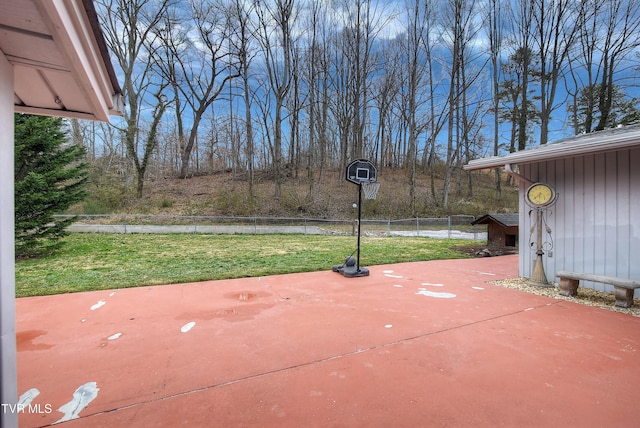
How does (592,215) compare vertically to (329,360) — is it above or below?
above

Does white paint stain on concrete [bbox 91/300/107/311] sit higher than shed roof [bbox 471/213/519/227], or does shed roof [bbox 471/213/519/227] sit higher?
shed roof [bbox 471/213/519/227]

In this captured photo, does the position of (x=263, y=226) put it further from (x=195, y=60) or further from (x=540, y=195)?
(x=195, y=60)

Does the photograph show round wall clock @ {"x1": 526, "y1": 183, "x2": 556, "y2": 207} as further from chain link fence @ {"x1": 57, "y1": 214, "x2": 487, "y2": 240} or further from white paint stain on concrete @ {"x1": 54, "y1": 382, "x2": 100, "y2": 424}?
chain link fence @ {"x1": 57, "y1": 214, "x2": 487, "y2": 240}

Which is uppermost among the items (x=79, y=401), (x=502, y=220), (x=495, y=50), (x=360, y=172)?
(x=495, y=50)

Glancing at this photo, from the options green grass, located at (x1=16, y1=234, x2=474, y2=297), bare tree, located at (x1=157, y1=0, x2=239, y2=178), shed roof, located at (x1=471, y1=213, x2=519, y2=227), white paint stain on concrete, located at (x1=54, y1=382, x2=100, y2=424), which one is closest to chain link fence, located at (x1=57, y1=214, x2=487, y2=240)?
green grass, located at (x1=16, y1=234, x2=474, y2=297)

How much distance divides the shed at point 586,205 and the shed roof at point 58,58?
474 centimetres

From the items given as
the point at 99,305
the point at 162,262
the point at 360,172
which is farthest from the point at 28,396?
the point at 162,262

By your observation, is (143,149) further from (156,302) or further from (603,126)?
(603,126)

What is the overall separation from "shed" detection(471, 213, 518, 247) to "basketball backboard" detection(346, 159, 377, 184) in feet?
17.6

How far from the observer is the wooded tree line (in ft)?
50.3

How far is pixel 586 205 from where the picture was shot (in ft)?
13.9

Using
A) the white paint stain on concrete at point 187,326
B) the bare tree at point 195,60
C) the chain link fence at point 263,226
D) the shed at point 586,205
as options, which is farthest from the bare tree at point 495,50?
the white paint stain on concrete at point 187,326

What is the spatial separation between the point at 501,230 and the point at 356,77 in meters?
13.9

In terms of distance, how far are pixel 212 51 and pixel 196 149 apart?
657 cm
